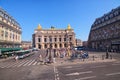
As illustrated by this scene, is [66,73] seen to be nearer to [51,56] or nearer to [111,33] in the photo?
[51,56]

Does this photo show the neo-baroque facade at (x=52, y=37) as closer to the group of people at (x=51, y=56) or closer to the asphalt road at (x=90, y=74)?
the group of people at (x=51, y=56)

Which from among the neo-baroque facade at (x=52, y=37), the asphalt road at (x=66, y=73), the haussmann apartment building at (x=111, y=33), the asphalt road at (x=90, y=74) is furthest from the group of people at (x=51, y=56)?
the neo-baroque facade at (x=52, y=37)

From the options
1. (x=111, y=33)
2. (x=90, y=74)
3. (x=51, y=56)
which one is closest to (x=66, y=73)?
(x=90, y=74)

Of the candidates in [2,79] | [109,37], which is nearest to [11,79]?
[2,79]

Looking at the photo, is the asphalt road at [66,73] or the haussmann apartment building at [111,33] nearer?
the asphalt road at [66,73]

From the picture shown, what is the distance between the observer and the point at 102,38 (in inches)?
3167

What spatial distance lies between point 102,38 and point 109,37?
8811 mm

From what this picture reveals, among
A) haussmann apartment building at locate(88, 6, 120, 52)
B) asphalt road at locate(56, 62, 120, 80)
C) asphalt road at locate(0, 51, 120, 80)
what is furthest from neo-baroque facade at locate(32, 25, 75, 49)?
asphalt road at locate(56, 62, 120, 80)

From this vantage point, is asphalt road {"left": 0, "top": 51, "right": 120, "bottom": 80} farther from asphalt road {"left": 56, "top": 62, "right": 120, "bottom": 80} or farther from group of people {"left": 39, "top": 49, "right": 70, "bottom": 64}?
group of people {"left": 39, "top": 49, "right": 70, "bottom": 64}

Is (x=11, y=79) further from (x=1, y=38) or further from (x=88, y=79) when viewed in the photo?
(x=1, y=38)

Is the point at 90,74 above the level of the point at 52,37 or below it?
below

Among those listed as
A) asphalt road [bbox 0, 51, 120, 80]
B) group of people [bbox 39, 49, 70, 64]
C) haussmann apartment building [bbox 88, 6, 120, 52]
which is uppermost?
haussmann apartment building [bbox 88, 6, 120, 52]

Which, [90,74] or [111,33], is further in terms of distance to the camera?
[111,33]

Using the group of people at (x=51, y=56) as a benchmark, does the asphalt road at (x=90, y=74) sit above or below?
below
